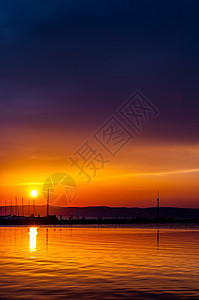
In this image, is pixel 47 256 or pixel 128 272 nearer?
pixel 128 272

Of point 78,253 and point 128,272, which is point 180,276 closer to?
point 128,272

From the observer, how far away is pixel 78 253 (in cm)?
3662

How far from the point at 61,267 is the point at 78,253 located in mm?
8979

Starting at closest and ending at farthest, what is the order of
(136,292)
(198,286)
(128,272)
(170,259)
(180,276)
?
(136,292)
(198,286)
(180,276)
(128,272)
(170,259)

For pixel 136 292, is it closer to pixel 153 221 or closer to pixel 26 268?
pixel 26 268

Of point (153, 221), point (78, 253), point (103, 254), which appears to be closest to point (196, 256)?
point (103, 254)

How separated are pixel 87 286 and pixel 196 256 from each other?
48.0 feet

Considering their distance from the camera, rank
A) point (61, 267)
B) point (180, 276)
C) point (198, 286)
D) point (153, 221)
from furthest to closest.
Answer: point (153, 221) → point (61, 267) → point (180, 276) → point (198, 286)

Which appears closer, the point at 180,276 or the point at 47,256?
the point at 180,276

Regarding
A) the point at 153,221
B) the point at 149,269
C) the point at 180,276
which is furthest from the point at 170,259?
the point at 153,221

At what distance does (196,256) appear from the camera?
33.6 m

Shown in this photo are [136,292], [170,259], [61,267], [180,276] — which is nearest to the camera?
[136,292]

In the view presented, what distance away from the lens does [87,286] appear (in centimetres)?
2139

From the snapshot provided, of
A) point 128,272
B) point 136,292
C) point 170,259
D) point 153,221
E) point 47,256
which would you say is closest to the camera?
point 136,292
